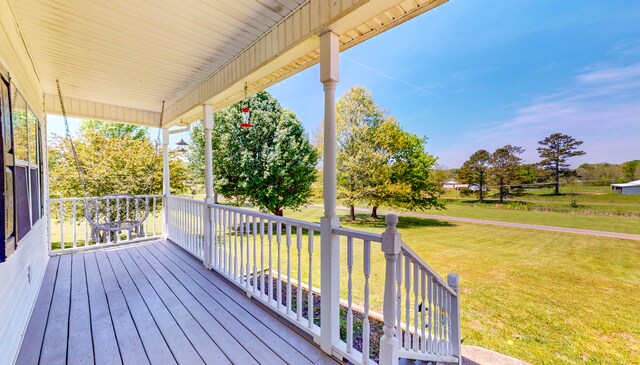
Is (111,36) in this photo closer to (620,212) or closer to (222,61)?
(222,61)

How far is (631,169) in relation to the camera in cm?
595

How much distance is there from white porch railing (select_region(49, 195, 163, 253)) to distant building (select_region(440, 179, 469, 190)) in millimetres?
11579

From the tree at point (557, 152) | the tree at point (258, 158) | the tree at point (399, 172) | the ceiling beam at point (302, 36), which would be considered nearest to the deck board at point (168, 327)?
Result: the ceiling beam at point (302, 36)

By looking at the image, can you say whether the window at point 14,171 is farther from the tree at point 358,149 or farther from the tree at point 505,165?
the tree at point 505,165

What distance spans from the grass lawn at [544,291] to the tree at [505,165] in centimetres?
199

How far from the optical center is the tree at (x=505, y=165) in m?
9.65

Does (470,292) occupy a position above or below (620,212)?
below

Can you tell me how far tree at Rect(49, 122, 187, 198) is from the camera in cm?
796

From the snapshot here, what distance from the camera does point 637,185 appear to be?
5355 mm

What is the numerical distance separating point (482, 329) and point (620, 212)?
7.21 metres

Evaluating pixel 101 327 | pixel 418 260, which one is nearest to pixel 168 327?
pixel 101 327

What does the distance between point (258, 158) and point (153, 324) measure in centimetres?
876

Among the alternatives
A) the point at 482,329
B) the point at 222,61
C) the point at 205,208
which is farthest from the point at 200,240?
the point at 482,329

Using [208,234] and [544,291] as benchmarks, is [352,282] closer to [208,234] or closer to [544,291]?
[208,234]
